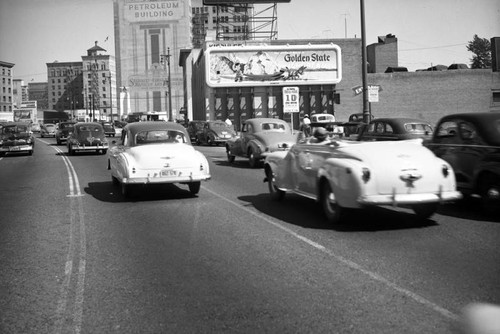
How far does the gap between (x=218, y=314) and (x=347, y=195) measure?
3742mm

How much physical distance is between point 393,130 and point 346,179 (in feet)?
26.7

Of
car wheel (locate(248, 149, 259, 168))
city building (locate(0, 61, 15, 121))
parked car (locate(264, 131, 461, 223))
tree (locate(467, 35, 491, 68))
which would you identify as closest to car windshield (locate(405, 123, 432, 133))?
car wheel (locate(248, 149, 259, 168))

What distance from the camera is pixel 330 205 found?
834cm

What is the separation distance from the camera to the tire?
8.22 meters

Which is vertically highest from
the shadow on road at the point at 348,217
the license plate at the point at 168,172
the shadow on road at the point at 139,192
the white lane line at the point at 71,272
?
the license plate at the point at 168,172

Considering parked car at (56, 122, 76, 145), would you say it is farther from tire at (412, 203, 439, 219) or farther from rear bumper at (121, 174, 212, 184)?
tire at (412, 203, 439, 219)

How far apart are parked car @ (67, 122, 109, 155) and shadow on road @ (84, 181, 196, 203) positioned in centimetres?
1346

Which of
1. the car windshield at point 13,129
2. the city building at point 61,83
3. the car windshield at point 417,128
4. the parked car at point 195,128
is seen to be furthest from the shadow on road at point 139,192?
the city building at point 61,83

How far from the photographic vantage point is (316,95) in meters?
48.5

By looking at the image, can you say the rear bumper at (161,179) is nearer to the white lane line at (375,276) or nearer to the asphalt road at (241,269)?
the asphalt road at (241,269)

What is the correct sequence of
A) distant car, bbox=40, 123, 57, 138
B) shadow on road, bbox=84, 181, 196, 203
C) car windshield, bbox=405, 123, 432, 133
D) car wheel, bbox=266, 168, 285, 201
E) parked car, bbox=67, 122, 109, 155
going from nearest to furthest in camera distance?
car wheel, bbox=266, 168, 285, 201 → shadow on road, bbox=84, 181, 196, 203 → car windshield, bbox=405, 123, 432, 133 → parked car, bbox=67, 122, 109, 155 → distant car, bbox=40, 123, 57, 138

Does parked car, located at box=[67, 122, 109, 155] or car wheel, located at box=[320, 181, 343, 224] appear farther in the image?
parked car, located at box=[67, 122, 109, 155]

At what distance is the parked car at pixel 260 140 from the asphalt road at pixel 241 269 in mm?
7587

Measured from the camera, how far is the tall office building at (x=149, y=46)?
436 ft
